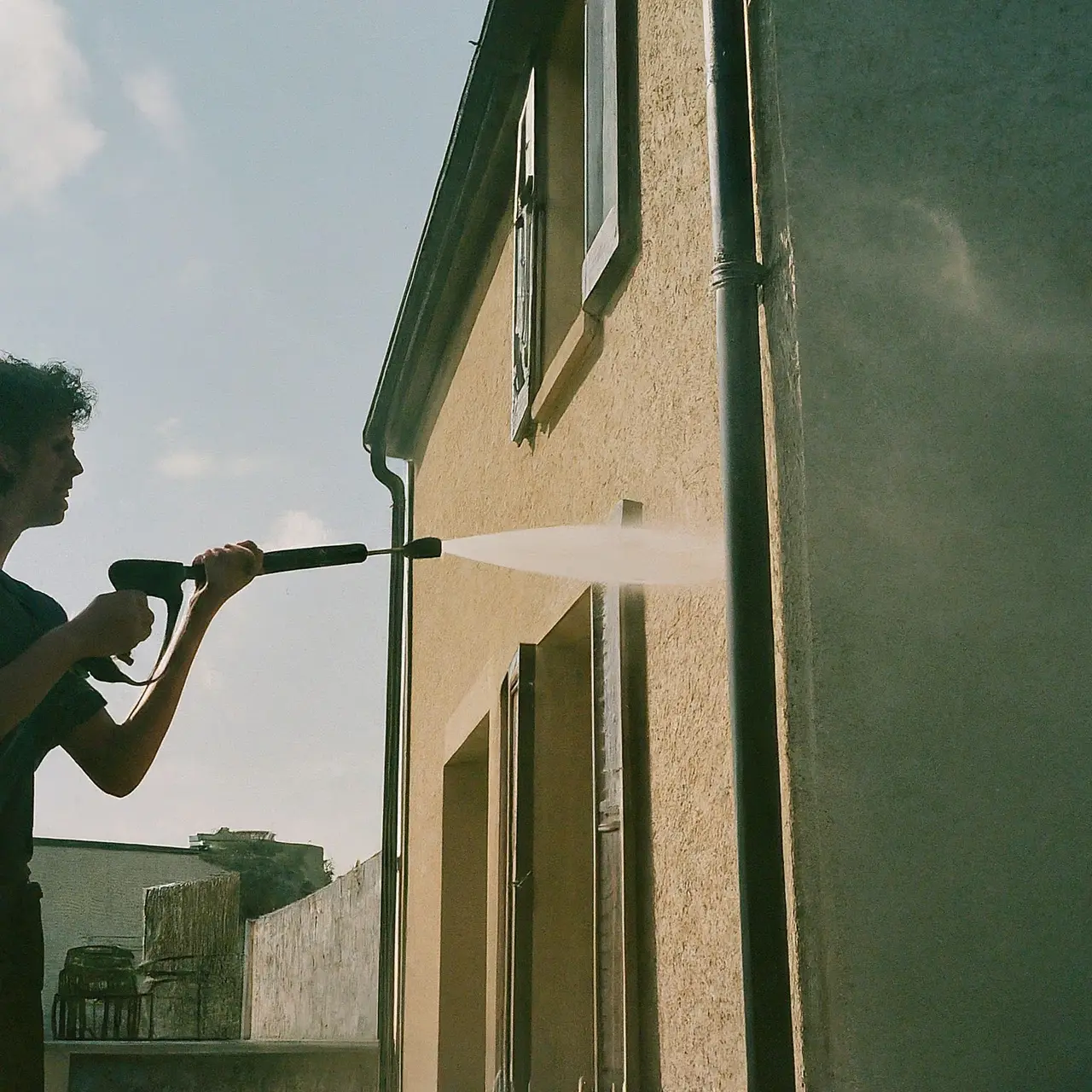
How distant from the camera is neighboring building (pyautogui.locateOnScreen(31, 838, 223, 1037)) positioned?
27.2 metres

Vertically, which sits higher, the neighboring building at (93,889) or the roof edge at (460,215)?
the roof edge at (460,215)

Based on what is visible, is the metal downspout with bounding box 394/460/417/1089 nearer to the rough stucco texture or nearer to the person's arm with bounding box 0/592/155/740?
the rough stucco texture

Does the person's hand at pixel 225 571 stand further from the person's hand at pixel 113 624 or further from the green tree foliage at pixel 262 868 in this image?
the green tree foliage at pixel 262 868

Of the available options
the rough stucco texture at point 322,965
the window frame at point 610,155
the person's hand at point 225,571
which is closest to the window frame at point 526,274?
the window frame at point 610,155

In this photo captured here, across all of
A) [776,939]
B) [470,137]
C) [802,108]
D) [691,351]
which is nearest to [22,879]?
[776,939]

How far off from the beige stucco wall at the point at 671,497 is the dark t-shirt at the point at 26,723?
51.0 inches

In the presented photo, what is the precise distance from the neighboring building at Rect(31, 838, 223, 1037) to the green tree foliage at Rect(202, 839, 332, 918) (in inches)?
89.2

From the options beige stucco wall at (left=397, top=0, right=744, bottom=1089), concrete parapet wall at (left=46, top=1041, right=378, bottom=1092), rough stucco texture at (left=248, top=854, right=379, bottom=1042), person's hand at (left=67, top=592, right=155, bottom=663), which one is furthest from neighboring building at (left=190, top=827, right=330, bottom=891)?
person's hand at (left=67, top=592, right=155, bottom=663)

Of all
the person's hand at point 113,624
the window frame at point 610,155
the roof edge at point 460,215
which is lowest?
the person's hand at point 113,624

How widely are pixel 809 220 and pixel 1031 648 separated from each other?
0.98 m

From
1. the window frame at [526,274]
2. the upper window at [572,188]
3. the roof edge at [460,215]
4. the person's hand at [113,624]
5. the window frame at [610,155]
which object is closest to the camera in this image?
the person's hand at [113,624]

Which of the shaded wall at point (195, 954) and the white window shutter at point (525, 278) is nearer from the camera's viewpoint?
the white window shutter at point (525, 278)

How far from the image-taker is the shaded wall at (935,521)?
101 inches

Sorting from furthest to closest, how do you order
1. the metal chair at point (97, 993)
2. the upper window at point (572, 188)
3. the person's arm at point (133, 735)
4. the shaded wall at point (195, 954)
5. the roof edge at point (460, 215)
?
the shaded wall at point (195, 954), the metal chair at point (97, 993), the roof edge at point (460, 215), the upper window at point (572, 188), the person's arm at point (133, 735)
